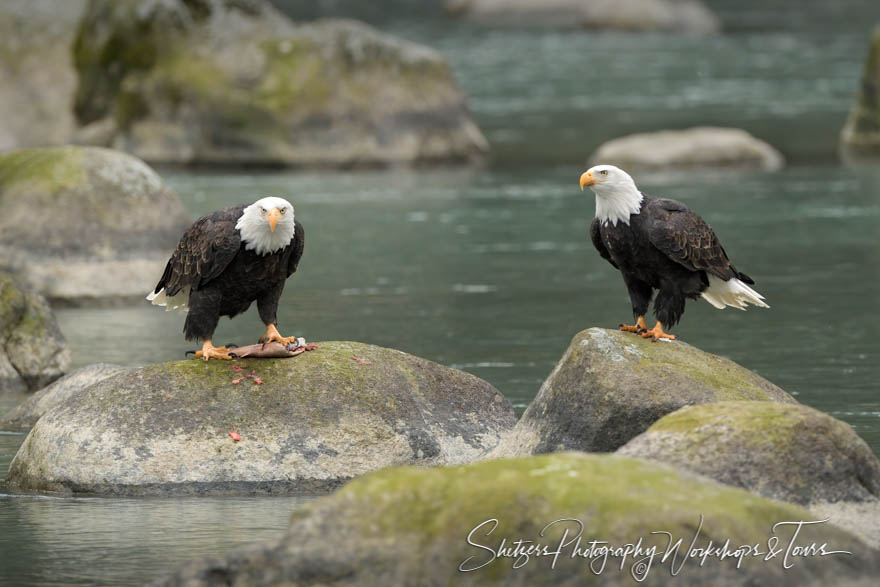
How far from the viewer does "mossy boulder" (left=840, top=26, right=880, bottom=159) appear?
27.9 m

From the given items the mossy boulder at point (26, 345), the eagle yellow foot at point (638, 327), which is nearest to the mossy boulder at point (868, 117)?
the mossy boulder at point (26, 345)

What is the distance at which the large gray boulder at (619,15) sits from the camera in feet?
183

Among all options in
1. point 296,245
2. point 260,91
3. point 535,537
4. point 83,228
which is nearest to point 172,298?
point 296,245

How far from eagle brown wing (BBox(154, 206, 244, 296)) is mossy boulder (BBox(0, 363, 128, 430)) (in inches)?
77.6

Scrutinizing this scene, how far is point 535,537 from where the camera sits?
6969 mm

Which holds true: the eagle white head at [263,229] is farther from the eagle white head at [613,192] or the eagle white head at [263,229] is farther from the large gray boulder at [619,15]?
the large gray boulder at [619,15]

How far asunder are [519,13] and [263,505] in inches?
2106

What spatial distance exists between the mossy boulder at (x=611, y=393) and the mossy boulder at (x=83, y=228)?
28.8 feet

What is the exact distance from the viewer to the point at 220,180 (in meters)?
25.1

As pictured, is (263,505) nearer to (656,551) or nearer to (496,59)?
(656,551)

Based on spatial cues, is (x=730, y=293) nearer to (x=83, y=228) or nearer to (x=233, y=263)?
(x=233, y=263)

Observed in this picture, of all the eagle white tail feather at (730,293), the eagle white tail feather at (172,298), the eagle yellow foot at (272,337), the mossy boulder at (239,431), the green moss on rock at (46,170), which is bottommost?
the mossy boulder at (239,431)

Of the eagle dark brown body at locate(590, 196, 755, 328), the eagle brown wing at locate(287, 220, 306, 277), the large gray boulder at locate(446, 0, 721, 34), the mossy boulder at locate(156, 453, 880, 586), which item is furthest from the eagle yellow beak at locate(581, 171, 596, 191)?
the large gray boulder at locate(446, 0, 721, 34)

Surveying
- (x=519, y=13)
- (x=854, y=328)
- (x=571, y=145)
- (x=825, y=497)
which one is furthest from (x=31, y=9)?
(x=519, y=13)
